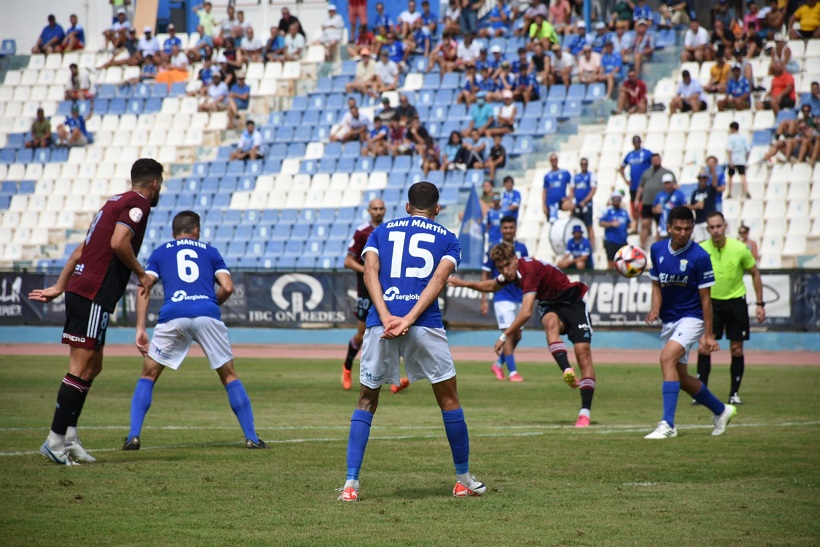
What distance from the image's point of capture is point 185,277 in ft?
34.6

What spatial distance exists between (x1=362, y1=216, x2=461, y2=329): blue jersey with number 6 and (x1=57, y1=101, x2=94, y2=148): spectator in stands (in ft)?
109

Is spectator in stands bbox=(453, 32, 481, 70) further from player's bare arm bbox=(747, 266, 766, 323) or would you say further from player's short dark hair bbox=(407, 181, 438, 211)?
player's short dark hair bbox=(407, 181, 438, 211)

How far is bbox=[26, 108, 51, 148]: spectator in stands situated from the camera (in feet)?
129

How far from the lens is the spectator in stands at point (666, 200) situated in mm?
25578

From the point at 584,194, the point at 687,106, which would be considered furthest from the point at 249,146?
the point at 687,106


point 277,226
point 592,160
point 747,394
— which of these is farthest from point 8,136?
point 747,394

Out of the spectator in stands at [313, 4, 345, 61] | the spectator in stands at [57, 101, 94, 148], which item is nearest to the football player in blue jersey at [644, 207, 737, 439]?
the spectator in stands at [313, 4, 345, 61]

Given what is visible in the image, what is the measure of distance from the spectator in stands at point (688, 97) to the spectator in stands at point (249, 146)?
12863mm

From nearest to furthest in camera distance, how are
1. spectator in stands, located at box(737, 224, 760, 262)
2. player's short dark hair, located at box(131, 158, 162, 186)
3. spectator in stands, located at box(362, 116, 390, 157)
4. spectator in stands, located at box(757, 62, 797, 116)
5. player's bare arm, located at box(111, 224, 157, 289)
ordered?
player's bare arm, located at box(111, 224, 157, 289), player's short dark hair, located at box(131, 158, 162, 186), spectator in stands, located at box(737, 224, 760, 262), spectator in stands, located at box(757, 62, 797, 116), spectator in stands, located at box(362, 116, 390, 157)

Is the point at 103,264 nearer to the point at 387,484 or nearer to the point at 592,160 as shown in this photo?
the point at 387,484

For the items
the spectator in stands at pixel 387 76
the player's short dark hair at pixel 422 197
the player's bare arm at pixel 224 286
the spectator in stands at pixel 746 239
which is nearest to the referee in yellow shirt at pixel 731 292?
the player's bare arm at pixel 224 286

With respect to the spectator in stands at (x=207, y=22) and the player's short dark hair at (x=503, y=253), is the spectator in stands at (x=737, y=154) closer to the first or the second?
the player's short dark hair at (x=503, y=253)

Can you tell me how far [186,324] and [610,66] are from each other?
75.8ft

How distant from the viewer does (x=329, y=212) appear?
33125mm
